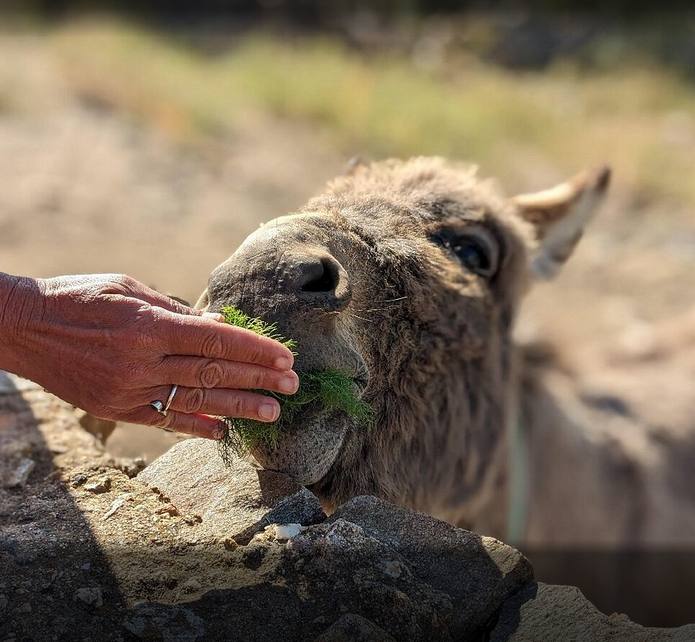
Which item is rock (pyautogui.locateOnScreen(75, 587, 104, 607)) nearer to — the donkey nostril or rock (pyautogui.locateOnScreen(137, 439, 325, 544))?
rock (pyautogui.locateOnScreen(137, 439, 325, 544))

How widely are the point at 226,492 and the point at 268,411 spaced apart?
1.54 ft

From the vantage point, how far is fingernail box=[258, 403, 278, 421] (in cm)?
213

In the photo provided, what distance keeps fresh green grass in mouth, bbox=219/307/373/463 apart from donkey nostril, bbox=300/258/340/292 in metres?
0.14

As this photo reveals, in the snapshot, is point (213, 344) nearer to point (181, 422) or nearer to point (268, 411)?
point (268, 411)

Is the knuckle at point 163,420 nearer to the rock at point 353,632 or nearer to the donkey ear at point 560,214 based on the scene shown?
the rock at point 353,632

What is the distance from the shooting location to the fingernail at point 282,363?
6.79 ft

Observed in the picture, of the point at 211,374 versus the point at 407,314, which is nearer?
the point at 211,374

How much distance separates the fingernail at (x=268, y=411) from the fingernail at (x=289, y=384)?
6 centimetres

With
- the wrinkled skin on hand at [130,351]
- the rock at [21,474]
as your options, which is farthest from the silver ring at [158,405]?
the rock at [21,474]

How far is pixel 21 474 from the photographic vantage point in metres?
2.75

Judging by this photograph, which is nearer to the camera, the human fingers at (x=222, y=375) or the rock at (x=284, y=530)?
the human fingers at (x=222, y=375)

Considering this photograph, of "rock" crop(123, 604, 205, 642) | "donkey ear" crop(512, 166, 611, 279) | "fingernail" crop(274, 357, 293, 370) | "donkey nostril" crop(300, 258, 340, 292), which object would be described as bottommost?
"rock" crop(123, 604, 205, 642)

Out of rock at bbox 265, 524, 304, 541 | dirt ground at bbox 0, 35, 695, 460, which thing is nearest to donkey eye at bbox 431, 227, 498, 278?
rock at bbox 265, 524, 304, 541

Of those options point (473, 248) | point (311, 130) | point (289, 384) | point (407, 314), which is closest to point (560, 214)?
point (473, 248)
